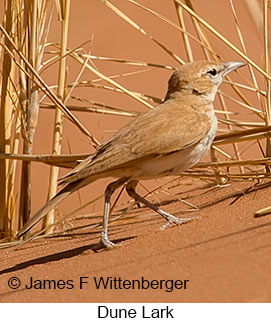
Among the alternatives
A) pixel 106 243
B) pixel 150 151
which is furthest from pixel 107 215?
pixel 150 151

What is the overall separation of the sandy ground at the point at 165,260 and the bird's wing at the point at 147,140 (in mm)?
442

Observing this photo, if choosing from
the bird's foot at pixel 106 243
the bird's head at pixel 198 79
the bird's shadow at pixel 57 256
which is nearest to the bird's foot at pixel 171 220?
the bird's shadow at pixel 57 256

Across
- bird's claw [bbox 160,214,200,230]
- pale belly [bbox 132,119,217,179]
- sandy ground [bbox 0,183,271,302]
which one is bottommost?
sandy ground [bbox 0,183,271,302]

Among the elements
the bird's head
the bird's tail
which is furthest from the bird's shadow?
the bird's head

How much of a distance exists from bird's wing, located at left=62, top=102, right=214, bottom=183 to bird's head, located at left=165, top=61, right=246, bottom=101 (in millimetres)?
261

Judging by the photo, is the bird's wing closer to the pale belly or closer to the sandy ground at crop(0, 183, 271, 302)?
the pale belly

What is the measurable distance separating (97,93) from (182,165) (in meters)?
7.23

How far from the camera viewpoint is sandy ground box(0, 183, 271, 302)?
3.39m

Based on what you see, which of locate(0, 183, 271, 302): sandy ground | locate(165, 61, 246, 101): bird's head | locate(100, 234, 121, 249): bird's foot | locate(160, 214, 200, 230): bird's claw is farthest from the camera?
locate(165, 61, 246, 101): bird's head

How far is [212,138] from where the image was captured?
455 cm

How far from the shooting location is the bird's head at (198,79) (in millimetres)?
4754

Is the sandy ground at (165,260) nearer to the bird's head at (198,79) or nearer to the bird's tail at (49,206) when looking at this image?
the bird's tail at (49,206)

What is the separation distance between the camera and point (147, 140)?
14.4 feet

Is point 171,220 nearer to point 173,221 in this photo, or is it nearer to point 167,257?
point 173,221
